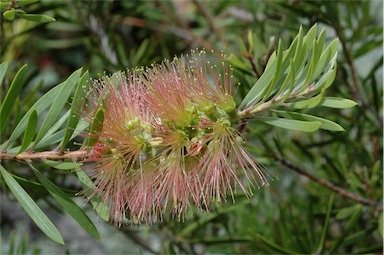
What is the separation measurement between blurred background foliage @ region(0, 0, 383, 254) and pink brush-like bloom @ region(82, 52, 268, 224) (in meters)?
0.14

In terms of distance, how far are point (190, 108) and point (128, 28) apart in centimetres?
153

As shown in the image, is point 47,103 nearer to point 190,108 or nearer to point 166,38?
point 190,108

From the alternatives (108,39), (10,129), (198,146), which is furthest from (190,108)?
(108,39)

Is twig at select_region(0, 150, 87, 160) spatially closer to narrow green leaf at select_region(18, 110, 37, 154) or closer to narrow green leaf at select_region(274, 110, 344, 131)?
narrow green leaf at select_region(18, 110, 37, 154)

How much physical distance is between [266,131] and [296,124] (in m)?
0.66

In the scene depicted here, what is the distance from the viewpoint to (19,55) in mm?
1557

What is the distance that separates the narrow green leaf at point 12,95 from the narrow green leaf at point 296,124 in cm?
29

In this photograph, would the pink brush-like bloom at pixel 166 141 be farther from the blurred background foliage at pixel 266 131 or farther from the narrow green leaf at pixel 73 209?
the blurred background foliage at pixel 266 131

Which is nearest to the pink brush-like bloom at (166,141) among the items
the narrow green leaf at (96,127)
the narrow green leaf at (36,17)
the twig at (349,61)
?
the narrow green leaf at (96,127)

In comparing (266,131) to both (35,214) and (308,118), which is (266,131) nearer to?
(308,118)

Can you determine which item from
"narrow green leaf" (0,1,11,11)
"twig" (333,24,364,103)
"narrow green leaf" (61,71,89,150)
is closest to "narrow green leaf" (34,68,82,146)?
"narrow green leaf" (61,71,89,150)

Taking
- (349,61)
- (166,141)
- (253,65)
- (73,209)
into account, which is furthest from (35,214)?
(349,61)

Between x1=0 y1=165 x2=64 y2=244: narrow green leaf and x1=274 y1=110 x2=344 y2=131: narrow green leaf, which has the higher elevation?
x1=274 y1=110 x2=344 y2=131: narrow green leaf

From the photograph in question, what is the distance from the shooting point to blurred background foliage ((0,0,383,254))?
41.4 inches
